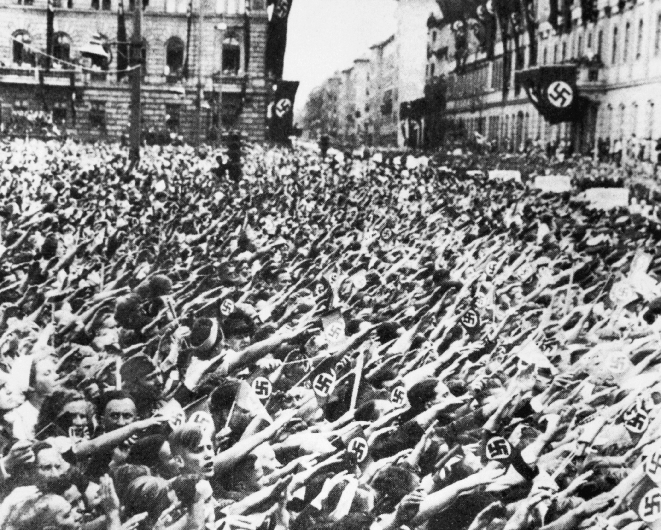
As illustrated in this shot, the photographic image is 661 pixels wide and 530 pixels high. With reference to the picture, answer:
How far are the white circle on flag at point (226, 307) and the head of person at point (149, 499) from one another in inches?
198

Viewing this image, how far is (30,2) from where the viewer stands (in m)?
67.4

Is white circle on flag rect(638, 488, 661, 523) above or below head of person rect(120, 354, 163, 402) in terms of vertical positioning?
below

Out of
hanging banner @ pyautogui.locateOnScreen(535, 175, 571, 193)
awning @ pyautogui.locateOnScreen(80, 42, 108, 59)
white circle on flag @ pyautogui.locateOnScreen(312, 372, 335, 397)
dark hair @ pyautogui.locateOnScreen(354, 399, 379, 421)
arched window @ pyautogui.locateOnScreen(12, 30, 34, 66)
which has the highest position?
arched window @ pyautogui.locateOnScreen(12, 30, 34, 66)

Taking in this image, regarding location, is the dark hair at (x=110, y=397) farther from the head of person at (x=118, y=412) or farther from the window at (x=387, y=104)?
the window at (x=387, y=104)

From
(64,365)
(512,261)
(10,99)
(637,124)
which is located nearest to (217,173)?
(637,124)

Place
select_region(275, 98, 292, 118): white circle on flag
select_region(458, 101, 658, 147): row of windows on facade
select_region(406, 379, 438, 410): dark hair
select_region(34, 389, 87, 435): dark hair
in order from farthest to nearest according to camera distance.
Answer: select_region(275, 98, 292, 118): white circle on flag → select_region(458, 101, 658, 147): row of windows on facade → select_region(406, 379, 438, 410): dark hair → select_region(34, 389, 87, 435): dark hair

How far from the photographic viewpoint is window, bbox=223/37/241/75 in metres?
69.3

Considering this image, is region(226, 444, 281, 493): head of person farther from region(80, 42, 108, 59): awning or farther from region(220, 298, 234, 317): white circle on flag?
region(80, 42, 108, 59): awning

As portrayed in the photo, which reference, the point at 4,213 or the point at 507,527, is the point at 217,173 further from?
the point at 507,527

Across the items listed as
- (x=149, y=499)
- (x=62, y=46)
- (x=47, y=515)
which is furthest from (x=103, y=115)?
(x=47, y=515)

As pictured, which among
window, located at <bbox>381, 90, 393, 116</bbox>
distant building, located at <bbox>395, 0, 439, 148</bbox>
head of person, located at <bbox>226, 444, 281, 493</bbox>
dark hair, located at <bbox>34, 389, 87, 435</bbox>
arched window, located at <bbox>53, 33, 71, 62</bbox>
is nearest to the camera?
head of person, located at <bbox>226, 444, 281, 493</bbox>

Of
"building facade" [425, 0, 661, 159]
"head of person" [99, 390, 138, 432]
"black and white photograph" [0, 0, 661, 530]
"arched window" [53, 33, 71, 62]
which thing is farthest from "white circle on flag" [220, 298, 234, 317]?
"arched window" [53, 33, 71, 62]

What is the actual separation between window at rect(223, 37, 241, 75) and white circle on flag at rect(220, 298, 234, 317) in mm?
58070

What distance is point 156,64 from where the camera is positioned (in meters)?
69.3
